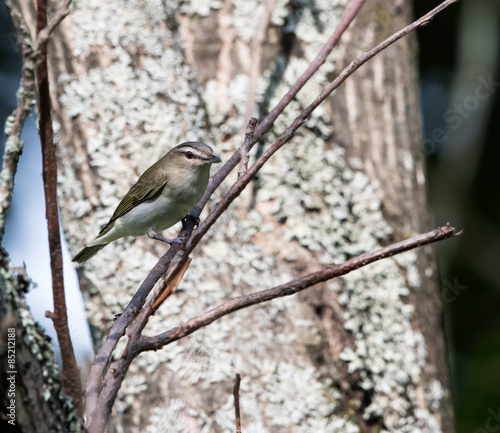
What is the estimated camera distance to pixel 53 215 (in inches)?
50.3

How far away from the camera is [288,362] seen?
9.86ft

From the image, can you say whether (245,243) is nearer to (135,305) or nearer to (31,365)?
(135,305)

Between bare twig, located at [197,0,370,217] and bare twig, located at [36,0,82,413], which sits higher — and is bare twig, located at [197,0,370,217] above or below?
above

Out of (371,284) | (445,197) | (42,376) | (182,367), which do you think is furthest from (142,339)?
(445,197)

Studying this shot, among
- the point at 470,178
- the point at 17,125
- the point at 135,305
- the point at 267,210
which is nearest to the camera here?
the point at 17,125

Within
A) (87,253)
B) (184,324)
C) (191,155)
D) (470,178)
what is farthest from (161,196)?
(470,178)

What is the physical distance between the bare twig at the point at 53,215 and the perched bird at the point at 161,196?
1.85m

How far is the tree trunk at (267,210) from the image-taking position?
117 inches

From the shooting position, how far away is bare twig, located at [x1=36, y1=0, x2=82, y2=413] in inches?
46.6

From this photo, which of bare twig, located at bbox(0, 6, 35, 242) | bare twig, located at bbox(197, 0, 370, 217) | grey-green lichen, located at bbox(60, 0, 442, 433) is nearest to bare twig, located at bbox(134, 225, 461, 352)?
bare twig, located at bbox(0, 6, 35, 242)

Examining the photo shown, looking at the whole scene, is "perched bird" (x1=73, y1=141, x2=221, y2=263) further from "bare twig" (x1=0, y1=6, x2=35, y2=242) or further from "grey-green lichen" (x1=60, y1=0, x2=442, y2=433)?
"bare twig" (x1=0, y1=6, x2=35, y2=242)

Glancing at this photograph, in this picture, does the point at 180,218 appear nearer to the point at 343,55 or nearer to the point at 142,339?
the point at 343,55

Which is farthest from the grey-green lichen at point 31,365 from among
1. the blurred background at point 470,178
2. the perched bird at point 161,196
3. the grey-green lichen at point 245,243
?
the blurred background at point 470,178

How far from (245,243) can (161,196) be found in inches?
23.3
